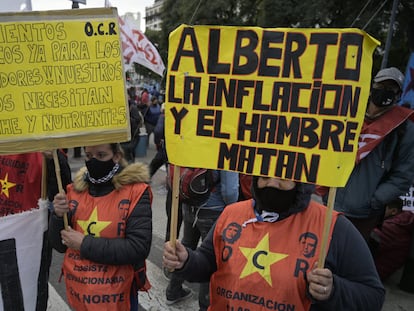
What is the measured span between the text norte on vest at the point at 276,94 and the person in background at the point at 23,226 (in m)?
1.25

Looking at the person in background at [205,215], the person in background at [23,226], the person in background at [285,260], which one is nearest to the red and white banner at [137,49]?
the person in background at [205,215]

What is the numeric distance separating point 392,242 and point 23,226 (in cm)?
340

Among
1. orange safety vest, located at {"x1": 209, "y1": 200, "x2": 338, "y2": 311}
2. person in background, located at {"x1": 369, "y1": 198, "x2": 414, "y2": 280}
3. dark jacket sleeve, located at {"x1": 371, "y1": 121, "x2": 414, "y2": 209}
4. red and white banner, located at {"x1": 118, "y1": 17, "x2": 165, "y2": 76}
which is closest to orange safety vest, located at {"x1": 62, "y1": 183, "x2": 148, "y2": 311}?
orange safety vest, located at {"x1": 209, "y1": 200, "x2": 338, "y2": 311}

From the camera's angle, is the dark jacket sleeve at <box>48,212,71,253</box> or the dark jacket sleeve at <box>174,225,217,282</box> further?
the dark jacket sleeve at <box>48,212,71,253</box>

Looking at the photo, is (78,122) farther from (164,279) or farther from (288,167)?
(164,279)

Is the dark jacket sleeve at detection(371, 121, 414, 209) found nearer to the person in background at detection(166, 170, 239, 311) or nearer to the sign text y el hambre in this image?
the person in background at detection(166, 170, 239, 311)

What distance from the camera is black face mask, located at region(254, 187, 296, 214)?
1623 millimetres

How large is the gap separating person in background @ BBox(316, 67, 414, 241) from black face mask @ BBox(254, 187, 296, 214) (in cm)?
154

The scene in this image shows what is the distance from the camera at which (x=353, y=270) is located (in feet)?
5.04

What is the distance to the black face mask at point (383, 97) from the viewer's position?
287 cm

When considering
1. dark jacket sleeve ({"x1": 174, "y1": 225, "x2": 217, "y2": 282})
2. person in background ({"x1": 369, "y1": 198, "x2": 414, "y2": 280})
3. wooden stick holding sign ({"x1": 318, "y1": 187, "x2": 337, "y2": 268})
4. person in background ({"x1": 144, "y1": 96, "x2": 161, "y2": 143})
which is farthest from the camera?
person in background ({"x1": 144, "y1": 96, "x2": 161, "y2": 143})

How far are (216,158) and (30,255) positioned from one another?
5.28 ft

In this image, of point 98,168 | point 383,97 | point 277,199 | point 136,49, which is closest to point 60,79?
point 98,168

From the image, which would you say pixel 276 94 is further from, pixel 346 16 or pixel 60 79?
pixel 346 16
